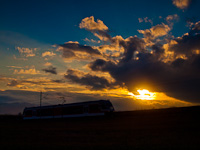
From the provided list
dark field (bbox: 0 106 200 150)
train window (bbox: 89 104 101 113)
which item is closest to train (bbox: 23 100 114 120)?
train window (bbox: 89 104 101 113)

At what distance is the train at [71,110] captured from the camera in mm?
32500

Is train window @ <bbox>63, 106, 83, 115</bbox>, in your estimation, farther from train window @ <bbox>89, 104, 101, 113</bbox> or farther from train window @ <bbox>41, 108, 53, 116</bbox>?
train window @ <bbox>41, 108, 53, 116</bbox>

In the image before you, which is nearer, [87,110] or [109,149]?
[109,149]

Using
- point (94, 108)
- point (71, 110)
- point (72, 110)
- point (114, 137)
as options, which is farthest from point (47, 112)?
point (114, 137)

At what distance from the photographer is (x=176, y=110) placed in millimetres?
30078

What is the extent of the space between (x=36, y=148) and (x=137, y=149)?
17.2 feet

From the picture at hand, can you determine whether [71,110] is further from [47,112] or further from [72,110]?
[47,112]

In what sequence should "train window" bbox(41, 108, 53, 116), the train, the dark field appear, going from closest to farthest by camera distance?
1. the dark field
2. the train
3. "train window" bbox(41, 108, 53, 116)

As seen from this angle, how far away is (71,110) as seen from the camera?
38094mm

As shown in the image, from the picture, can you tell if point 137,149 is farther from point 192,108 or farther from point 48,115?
point 48,115

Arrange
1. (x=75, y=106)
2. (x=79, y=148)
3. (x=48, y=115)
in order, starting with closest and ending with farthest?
(x=79, y=148) → (x=75, y=106) → (x=48, y=115)

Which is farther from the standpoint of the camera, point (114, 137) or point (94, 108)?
point (94, 108)

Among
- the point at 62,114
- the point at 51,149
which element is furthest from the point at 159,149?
the point at 62,114

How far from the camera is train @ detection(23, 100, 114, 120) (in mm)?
32500
